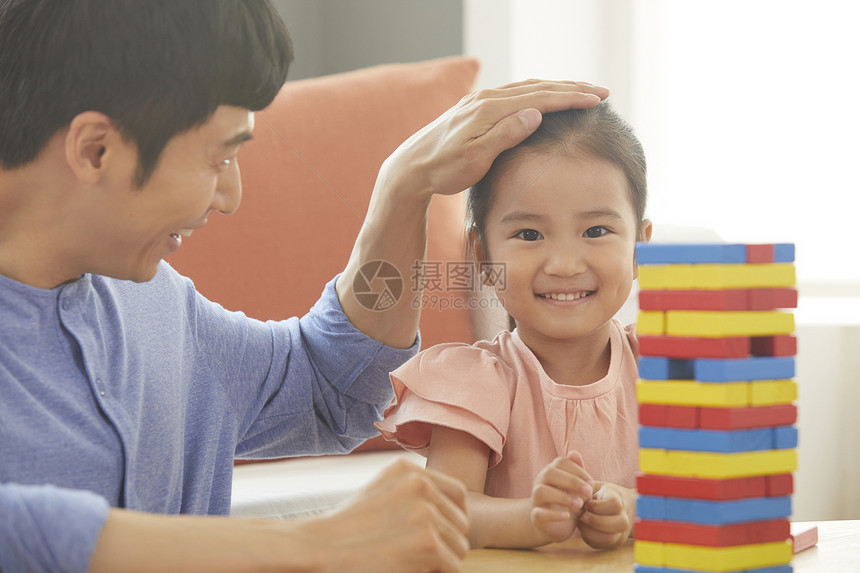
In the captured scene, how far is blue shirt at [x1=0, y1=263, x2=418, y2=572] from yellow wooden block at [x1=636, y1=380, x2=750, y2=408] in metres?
0.30

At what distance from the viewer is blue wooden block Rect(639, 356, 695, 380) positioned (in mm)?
521

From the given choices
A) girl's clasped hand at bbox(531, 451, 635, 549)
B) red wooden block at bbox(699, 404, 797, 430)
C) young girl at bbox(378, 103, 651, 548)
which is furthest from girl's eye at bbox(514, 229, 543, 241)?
red wooden block at bbox(699, 404, 797, 430)

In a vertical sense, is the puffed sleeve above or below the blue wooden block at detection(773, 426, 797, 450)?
below

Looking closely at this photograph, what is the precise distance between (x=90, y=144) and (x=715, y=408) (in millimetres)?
439

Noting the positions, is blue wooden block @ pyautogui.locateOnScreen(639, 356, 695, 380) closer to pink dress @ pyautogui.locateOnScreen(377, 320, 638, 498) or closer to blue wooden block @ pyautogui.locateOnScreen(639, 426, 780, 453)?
blue wooden block @ pyautogui.locateOnScreen(639, 426, 780, 453)

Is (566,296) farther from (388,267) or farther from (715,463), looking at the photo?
(715,463)

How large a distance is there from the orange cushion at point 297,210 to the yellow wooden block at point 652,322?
73 cm

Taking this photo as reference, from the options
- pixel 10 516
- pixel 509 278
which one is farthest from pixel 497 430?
pixel 10 516

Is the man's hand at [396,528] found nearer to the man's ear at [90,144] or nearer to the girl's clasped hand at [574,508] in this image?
the girl's clasped hand at [574,508]

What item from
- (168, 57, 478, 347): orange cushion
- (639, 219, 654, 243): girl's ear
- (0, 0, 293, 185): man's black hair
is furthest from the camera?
(168, 57, 478, 347): orange cushion

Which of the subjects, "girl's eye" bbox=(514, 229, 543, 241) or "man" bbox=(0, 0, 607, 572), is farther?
"girl's eye" bbox=(514, 229, 543, 241)

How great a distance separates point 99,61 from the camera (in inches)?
24.4

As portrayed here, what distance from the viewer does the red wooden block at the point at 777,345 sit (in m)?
0.52

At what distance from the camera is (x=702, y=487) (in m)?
0.51
